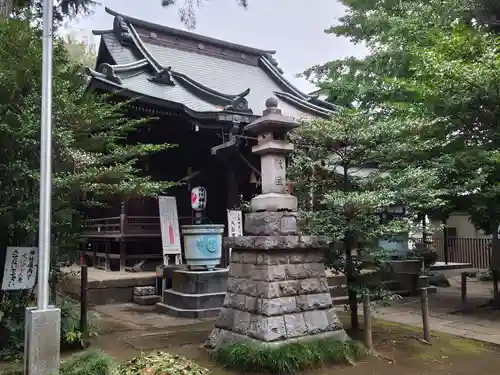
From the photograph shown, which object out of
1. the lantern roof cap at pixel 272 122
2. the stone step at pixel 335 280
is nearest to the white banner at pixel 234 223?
the stone step at pixel 335 280

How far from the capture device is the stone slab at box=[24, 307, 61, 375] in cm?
453

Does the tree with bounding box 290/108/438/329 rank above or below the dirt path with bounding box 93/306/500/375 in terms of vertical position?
above

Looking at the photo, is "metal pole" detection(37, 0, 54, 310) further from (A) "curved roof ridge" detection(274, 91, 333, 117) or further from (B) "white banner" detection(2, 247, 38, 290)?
(A) "curved roof ridge" detection(274, 91, 333, 117)

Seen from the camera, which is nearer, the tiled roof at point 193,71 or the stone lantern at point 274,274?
the stone lantern at point 274,274

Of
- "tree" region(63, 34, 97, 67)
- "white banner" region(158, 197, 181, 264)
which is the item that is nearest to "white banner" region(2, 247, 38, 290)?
"white banner" region(158, 197, 181, 264)

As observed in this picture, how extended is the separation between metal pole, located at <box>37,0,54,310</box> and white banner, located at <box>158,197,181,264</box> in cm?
553

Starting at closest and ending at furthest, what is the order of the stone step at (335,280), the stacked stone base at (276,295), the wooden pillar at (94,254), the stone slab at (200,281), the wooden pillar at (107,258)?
the stacked stone base at (276,295), the stone slab at (200,281), the stone step at (335,280), the wooden pillar at (107,258), the wooden pillar at (94,254)

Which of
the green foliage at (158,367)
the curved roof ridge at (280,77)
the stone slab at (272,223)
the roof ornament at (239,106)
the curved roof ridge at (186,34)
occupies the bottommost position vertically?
the green foliage at (158,367)

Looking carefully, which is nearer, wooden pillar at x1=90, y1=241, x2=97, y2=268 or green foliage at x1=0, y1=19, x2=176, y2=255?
green foliage at x1=0, y1=19, x2=176, y2=255

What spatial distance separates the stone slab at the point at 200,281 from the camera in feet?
28.9

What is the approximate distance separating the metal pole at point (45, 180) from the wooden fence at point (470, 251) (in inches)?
706

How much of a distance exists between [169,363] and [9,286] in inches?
121

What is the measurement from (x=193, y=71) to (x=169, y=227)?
20.7 ft

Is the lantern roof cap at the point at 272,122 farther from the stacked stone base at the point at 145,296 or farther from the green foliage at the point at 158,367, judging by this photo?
the stacked stone base at the point at 145,296
